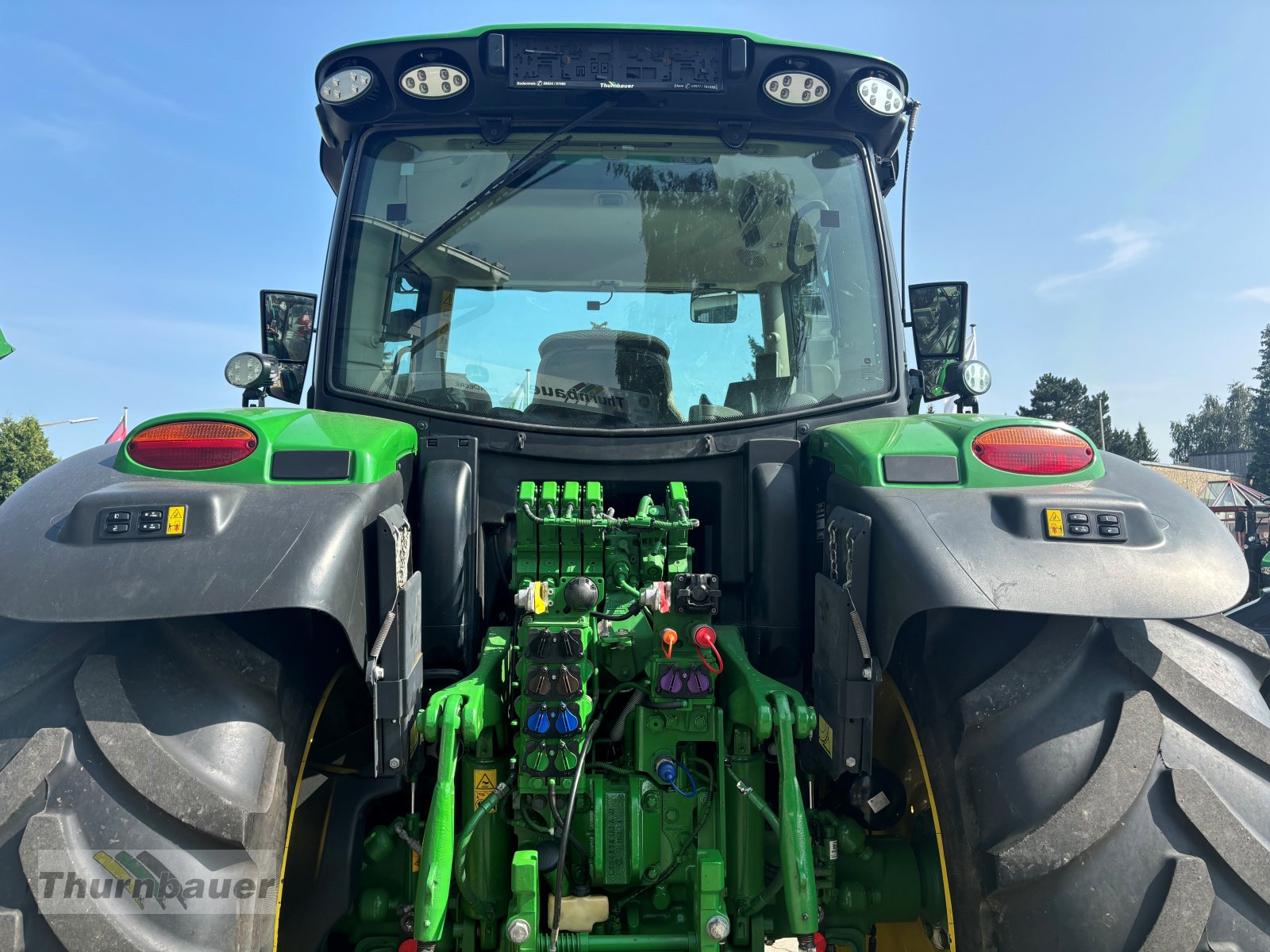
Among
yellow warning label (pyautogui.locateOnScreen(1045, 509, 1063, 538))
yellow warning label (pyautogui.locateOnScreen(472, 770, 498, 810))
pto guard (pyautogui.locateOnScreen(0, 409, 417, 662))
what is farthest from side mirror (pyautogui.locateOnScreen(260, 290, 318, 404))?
yellow warning label (pyautogui.locateOnScreen(1045, 509, 1063, 538))

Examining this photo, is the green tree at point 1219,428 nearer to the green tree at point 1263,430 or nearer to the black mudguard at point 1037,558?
the green tree at point 1263,430

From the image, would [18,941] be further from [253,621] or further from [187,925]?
[253,621]

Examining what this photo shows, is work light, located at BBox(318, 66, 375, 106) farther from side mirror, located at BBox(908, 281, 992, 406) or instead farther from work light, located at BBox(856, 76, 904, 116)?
side mirror, located at BBox(908, 281, 992, 406)

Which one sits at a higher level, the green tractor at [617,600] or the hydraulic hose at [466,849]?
the green tractor at [617,600]

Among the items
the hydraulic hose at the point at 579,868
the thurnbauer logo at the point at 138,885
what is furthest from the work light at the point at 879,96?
the thurnbauer logo at the point at 138,885

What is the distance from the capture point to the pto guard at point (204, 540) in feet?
5.55

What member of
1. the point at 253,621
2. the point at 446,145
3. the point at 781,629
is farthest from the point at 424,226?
the point at 781,629

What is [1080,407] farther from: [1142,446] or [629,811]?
[629,811]

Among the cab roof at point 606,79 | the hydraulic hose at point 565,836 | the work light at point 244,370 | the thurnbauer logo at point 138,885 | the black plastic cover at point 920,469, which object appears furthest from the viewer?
the work light at point 244,370

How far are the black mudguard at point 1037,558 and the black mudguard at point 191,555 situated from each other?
1.17 meters

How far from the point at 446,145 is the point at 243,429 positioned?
4.19 feet

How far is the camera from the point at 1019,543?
1862 millimetres

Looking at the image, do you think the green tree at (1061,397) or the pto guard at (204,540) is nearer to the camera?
the pto guard at (204,540)

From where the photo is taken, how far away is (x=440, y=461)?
246 centimetres
